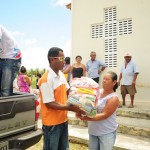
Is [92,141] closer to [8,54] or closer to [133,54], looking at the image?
[8,54]

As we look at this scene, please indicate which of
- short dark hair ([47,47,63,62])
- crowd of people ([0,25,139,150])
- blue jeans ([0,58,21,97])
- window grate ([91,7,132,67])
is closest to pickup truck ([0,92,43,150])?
crowd of people ([0,25,139,150])

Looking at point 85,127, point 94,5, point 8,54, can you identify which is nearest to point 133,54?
point 94,5

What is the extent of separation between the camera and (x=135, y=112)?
7.60 metres

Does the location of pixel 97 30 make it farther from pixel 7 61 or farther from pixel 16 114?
pixel 16 114

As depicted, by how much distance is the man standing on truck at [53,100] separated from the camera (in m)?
3.51

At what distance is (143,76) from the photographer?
880cm

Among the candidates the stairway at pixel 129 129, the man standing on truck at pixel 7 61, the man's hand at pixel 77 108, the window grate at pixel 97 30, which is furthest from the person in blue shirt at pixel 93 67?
the man's hand at pixel 77 108

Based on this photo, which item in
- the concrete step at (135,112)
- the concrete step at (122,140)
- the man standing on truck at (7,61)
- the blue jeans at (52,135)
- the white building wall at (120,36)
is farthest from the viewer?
the white building wall at (120,36)

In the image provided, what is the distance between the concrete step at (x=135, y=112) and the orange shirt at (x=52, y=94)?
421 cm

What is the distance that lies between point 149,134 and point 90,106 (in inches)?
141

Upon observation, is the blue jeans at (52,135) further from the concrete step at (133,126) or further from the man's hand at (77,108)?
the concrete step at (133,126)

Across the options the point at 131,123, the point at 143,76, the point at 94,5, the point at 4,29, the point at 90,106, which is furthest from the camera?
the point at 94,5

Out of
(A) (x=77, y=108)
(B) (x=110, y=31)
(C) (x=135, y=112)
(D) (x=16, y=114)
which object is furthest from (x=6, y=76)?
(B) (x=110, y=31)

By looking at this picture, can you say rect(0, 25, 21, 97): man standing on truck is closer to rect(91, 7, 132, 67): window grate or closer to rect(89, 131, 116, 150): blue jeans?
rect(89, 131, 116, 150): blue jeans
